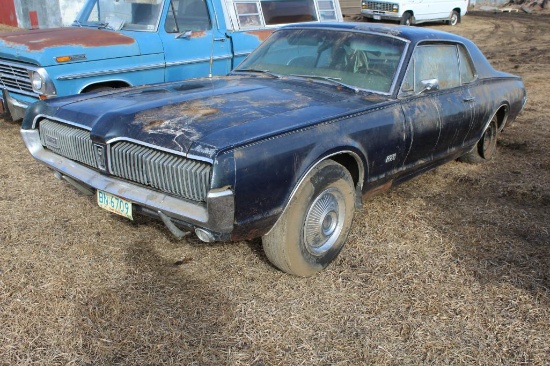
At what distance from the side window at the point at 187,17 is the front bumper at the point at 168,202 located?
3160 millimetres

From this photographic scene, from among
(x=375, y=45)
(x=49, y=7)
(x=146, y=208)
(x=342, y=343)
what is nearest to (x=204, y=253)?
(x=146, y=208)

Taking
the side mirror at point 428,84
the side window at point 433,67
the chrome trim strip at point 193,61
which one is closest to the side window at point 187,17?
the chrome trim strip at point 193,61

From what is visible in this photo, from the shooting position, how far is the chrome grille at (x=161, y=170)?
9.64 feet

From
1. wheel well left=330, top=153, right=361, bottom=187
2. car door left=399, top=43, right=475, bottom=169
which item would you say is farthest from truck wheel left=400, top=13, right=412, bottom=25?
wheel well left=330, top=153, right=361, bottom=187

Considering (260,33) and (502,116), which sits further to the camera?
(260,33)

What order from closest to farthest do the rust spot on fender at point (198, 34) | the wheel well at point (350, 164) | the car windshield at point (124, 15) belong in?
the wheel well at point (350, 164) < the car windshield at point (124, 15) < the rust spot on fender at point (198, 34)

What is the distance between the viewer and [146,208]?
3186 millimetres

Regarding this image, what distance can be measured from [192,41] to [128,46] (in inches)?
33.1

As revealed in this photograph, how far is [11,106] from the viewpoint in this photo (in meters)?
5.98

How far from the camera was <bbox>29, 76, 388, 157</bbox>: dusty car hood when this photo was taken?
3053mm

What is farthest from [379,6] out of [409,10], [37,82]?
[37,82]

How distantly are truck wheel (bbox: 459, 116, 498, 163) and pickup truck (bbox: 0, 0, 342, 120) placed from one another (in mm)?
2954

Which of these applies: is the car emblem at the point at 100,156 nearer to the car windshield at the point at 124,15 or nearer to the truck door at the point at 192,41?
the truck door at the point at 192,41

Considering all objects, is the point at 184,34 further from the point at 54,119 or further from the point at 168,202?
the point at 168,202
